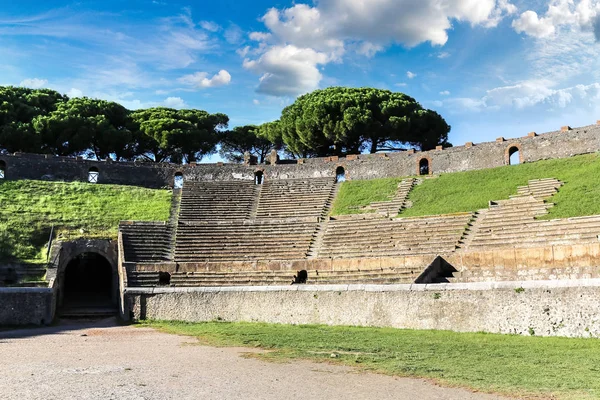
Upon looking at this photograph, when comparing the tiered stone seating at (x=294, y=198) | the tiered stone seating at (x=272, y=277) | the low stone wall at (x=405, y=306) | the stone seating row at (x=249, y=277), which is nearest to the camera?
the low stone wall at (x=405, y=306)

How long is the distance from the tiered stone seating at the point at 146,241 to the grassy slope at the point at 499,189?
9.15 meters

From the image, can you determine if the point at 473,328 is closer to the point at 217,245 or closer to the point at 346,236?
the point at 346,236

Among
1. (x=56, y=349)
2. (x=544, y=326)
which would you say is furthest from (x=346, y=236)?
(x=56, y=349)

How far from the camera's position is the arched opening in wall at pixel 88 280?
25.0m

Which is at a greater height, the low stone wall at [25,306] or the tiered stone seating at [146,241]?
the tiered stone seating at [146,241]

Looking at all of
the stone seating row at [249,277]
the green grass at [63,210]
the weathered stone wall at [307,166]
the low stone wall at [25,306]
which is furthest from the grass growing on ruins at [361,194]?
the low stone wall at [25,306]

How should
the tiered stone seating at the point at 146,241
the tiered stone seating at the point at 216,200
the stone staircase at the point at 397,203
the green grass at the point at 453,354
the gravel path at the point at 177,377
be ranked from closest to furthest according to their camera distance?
the gravel path at the point at 177,377
the green grass at the point at 453,354
the tiered stone seating at the point at 146,241
the stone staircase at the point at 397,203
the tiered stone seating at the point at 216,200

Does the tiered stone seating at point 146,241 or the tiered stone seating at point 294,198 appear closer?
the tiered stone seating at point 146,241

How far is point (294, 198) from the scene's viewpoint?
105 ft

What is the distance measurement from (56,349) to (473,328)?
952 cm

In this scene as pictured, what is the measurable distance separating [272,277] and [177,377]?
12911mm

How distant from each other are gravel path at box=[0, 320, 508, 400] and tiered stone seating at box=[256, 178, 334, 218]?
18.1m

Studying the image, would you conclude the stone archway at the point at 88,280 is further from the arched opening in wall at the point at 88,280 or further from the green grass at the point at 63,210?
the green grass at the point at 63,210

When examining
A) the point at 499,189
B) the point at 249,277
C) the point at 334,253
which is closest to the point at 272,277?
the point at 249,277
